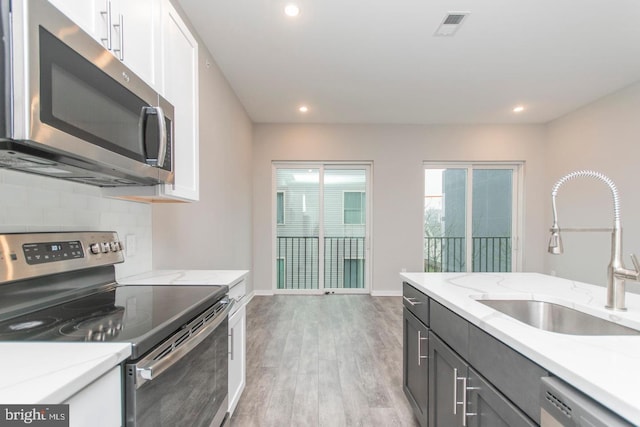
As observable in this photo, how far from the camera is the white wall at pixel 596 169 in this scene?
11.9ft

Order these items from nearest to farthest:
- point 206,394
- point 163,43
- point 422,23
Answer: point 206,394 → point 163,43 → point 422,23

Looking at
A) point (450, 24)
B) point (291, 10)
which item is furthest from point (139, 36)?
point (450, 24)

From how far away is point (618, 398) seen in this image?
1.96 feet

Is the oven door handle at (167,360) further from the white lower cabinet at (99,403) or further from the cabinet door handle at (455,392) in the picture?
the cabinet door handle at (455,392)

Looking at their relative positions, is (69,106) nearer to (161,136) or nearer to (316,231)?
(161,136)

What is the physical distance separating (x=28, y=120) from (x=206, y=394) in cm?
121

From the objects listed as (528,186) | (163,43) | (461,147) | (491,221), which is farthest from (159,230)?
(528,186)

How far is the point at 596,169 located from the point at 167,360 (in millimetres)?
5453

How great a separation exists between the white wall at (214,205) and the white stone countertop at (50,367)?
1.32 metres

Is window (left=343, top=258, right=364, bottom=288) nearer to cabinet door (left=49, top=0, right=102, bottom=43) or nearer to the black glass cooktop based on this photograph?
the black glass cooktop

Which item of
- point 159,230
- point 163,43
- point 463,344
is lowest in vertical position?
point 463,344

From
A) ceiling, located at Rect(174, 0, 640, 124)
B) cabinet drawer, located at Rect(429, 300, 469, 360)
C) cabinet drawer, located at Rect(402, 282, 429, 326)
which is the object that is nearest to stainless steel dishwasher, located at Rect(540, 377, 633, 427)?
cabinet drawer, located at Rect(429, 300, 469, 360)

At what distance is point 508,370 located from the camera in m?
0.94

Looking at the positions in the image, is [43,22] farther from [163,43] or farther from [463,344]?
[463,344]
